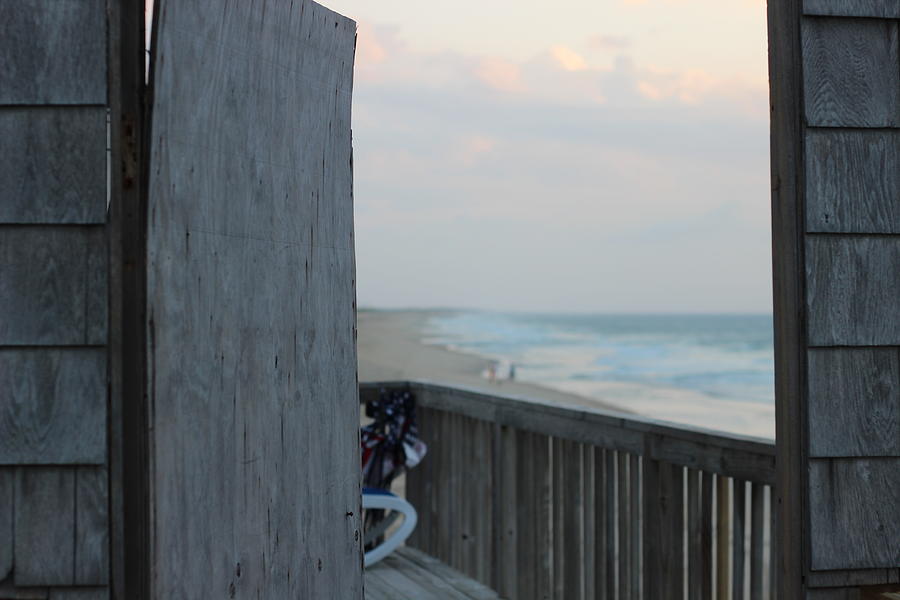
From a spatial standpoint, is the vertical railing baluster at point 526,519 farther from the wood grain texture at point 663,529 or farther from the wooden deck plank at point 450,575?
the wood grain texture at point 663,529

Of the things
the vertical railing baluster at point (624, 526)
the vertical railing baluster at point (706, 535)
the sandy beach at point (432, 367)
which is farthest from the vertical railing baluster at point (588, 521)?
the sandy beach at point (432, 367)

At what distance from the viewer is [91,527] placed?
165cm

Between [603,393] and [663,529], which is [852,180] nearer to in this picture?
[663,529]

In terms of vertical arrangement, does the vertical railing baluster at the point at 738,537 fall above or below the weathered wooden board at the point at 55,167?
below

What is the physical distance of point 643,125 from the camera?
3303cm

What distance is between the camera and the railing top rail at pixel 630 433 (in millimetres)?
2416

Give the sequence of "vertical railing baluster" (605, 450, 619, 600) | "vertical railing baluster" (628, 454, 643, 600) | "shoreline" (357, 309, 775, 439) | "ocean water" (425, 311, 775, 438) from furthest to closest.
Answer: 1. "ocean water" (425, 311, 775, 438)
2. "shoreline" (357, 309, 775, 439)
3. "vertical railing baluster" (605, 450, 619, 600)
4. "vertical railing baluster" (628, 454, 643, 600)

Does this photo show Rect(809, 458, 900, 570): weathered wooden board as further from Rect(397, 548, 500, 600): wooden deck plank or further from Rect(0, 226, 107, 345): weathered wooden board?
Rect(397, 548, 500, 600): wooden deck plank

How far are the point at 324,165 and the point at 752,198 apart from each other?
3050cm

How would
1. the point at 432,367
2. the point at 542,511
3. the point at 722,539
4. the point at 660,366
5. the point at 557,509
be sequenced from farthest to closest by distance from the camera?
the point at 660,366 → the point at 432,367 → the point at 542,511 → the point at 557,509 → the point at 722,539

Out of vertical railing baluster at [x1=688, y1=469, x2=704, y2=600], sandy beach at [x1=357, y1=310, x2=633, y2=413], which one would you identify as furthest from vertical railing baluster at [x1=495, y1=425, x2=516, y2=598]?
sandy beach at [x1=357, y1=310, x2=633, y2=413]

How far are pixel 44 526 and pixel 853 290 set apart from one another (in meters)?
1.74

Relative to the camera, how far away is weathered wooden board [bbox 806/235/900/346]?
6.24 ft

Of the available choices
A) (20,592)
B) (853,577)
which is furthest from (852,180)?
(20,592)
